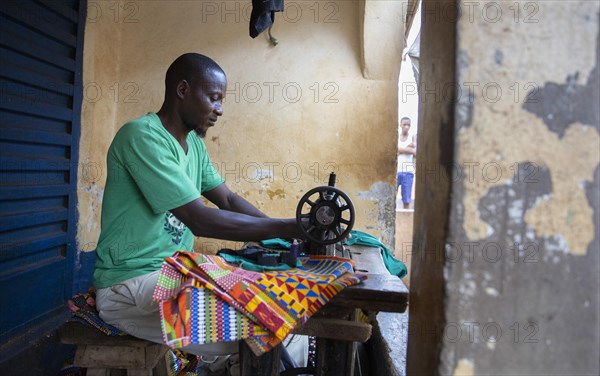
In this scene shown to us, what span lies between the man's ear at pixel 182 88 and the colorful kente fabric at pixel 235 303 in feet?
3.37

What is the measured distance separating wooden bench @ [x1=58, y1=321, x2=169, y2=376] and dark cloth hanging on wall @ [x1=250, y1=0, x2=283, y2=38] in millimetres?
2127

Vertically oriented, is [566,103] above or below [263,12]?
below

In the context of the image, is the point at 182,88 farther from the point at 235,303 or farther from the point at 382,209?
the point at 382,209

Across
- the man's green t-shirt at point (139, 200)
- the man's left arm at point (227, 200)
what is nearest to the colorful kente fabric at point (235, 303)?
the man's green t-shirt at point (139, 200)

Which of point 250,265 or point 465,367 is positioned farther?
point 250,265

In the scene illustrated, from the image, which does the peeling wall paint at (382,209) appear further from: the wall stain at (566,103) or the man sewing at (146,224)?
the wall stain at (566,103)

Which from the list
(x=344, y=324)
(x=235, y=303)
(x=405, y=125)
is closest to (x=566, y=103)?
(x=344, y=324)

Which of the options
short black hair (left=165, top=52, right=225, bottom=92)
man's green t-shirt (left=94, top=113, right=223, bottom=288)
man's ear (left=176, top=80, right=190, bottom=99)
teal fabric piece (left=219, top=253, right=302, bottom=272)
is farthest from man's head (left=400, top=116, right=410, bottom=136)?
teal fabric piece (left=219, top=253, right=302, bottom=272)

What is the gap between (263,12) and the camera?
306cm

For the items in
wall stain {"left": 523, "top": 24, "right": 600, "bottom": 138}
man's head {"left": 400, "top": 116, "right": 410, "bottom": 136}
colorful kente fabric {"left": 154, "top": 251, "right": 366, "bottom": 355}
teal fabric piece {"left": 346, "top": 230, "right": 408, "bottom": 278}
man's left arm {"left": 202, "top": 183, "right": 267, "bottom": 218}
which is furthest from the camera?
man's head {"left": 400, "top": 116, "right": 410, "bottom": 136}

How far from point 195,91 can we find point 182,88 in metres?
0.07

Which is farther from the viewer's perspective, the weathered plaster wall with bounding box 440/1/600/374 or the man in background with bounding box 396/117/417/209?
the man in background with bounding box 396/117/417/209

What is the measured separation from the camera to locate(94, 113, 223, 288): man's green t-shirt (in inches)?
77.2

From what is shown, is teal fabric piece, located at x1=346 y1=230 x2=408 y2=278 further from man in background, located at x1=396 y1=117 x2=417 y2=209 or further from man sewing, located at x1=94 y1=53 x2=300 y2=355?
man in background, located at x1=396 y1=117 x2=417 y2=209
